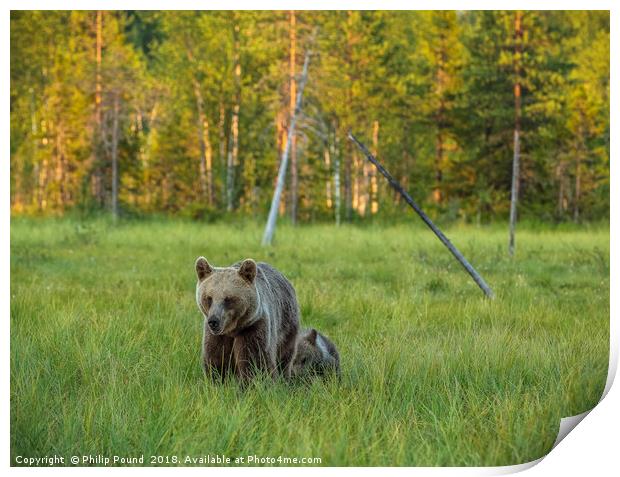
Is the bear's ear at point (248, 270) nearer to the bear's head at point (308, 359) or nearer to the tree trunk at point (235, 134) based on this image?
the bear's head at point (308, 359)

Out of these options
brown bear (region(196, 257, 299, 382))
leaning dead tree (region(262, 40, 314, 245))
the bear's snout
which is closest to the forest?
leaning dead tree (region(262, 40, 314, 245))

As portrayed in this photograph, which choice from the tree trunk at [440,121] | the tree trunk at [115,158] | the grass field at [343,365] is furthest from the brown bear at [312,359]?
the tree trunk at [440,121]

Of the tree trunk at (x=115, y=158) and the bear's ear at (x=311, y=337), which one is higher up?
the tree trunk at (x=115, y=158)

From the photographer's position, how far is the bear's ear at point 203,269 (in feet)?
12.7

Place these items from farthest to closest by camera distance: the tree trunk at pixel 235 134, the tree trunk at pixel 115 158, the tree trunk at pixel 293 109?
the tree trunk at pixel 235 134, the tree trunk at pixel 293 109, the tree trunk at pixel 115 158

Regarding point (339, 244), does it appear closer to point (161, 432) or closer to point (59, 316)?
point (59, 316)

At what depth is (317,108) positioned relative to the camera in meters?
12.3

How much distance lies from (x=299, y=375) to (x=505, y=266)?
487cm

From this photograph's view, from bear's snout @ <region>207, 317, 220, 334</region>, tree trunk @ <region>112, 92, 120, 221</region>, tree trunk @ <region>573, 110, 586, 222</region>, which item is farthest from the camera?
tree trunk @ <region>573, 110, 586, 222</region>

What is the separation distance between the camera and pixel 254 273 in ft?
12.7

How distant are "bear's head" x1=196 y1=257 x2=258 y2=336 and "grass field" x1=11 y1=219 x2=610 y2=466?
376mm

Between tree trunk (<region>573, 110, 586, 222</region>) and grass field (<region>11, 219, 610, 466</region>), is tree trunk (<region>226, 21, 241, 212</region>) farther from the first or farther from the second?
tree trunk (<region>573, 110, 586, 222</region>)

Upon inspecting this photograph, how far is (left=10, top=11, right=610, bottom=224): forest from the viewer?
584 cm
